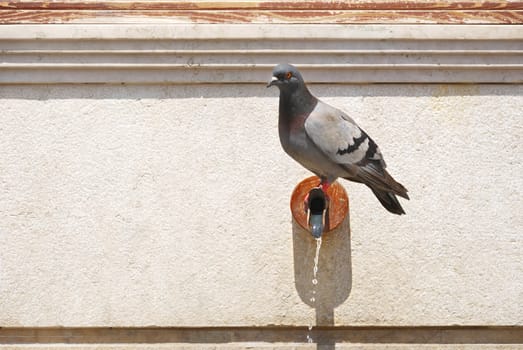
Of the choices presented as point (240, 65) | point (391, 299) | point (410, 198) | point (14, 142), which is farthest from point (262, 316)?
point (14, 142)

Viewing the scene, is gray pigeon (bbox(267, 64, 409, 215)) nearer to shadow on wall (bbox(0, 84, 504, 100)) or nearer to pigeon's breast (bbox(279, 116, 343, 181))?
pigeon's breast (bbox(279, 116, 343, 181))

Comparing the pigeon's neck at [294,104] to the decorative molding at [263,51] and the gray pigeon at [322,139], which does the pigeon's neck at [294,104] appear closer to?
the gray pigeon at [322,139]

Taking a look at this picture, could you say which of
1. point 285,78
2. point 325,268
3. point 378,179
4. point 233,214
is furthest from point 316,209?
point 285,78

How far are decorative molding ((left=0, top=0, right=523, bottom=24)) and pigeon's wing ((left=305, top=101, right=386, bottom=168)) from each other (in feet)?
2.74

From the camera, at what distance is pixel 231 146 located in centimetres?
500

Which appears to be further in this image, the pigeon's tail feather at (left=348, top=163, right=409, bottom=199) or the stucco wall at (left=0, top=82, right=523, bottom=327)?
the stucco wall at (left=0, top=82, right=523, bottom=327)

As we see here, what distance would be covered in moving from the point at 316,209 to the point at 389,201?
40cm

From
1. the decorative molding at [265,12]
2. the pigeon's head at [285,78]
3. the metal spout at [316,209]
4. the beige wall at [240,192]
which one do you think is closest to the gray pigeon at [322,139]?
the pigeon's head at [285,78]

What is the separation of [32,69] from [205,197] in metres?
1.22

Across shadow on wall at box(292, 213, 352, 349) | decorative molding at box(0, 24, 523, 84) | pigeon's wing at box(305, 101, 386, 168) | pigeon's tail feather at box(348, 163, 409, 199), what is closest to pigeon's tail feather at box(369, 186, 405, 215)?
pigeon's tail feather at box(348, 163, 409, 199)

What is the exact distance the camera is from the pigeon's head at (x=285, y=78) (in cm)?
424

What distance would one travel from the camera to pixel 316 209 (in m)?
4.57

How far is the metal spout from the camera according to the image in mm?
4512

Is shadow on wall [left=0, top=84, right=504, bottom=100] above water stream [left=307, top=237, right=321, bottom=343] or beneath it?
above
